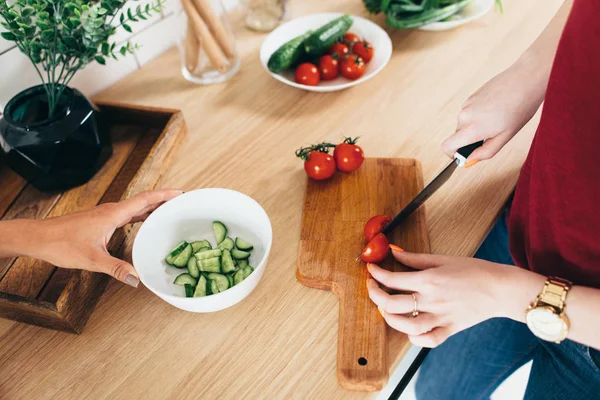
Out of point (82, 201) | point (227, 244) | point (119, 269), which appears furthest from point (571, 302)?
point (82, 201)

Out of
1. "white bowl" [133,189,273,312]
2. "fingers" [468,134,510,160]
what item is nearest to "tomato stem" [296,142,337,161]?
"white bowl" [133,189,273,312]

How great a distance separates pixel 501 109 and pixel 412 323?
0.42 m

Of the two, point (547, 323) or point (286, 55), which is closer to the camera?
point (547, 323)

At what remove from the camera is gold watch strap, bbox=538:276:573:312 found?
0.62m

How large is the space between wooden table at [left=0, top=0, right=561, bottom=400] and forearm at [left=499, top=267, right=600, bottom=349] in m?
0.15

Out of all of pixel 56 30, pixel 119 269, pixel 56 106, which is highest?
pixel 56 30

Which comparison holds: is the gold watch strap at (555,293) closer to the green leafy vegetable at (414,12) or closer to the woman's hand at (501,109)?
the woman's hand at (501,109)

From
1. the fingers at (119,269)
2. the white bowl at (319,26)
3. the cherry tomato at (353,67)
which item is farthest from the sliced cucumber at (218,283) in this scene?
the cherry tomato at (353,67)

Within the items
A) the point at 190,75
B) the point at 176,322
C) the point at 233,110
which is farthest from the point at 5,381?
the point at 190,75

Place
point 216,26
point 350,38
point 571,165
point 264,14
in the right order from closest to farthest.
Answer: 1. point 571,165
2. point 216,26
3. point 350,38
4. point 264,14

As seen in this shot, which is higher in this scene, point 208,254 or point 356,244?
point 208,254

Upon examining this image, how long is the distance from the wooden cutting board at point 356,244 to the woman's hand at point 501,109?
0.42ft

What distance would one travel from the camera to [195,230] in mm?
832

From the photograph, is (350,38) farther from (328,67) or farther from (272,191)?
(272,191)
